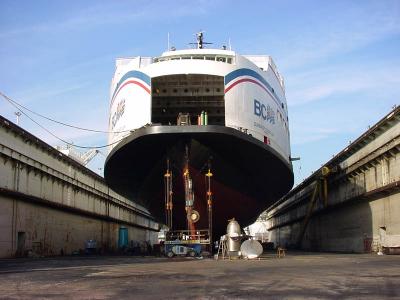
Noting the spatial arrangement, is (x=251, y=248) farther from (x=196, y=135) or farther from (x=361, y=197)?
(x=361, y=197)

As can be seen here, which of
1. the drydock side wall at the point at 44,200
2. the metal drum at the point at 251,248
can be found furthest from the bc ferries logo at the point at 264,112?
the drydock side wall at the point at 44,200

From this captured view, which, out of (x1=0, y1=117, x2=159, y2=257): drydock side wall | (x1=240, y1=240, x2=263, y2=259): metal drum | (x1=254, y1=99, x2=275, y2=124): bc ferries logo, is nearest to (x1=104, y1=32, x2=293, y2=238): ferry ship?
(x1=254, y1=99, x2=275, y2=124): bc ferries logo

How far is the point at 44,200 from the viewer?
2634 centimetres

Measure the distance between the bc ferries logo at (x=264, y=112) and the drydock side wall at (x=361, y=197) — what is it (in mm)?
5849

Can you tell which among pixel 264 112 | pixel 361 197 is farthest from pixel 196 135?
pixel 361 197

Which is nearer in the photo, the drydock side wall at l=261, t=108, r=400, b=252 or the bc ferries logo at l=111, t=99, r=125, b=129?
the bc ferries logo at l=111, t=99, r=125, b=129

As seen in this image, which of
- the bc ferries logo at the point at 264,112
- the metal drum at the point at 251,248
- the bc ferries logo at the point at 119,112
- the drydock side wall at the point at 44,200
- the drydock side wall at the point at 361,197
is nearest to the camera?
the metal drum at the point at 251,248

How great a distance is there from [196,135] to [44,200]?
1172cm

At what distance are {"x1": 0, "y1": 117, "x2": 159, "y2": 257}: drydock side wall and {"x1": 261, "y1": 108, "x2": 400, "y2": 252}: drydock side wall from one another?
1796cm

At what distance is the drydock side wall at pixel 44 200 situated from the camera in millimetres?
22562

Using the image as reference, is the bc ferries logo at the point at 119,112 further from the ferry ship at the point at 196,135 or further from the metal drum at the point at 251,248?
the metal drum at the point at 251,248

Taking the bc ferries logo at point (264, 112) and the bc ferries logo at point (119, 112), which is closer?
the bc ferries logo at point (264, 112)

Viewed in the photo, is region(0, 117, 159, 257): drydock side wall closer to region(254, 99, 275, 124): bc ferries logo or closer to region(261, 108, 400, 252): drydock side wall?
region(254, 99, 275, 124): bc ferries logo

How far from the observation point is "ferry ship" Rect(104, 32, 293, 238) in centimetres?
1981
